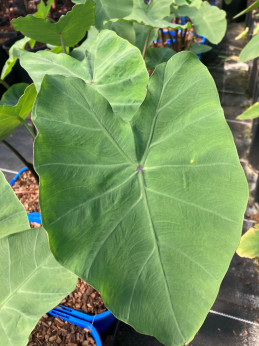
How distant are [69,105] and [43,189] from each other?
7.4 inches

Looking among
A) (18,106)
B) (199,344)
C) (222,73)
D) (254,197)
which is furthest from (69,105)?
(222,73)

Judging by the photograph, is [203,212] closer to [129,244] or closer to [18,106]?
[129,244]

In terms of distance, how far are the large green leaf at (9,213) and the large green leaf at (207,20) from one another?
130 centimetres

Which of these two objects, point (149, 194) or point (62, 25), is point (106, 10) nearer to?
point (62, 25)

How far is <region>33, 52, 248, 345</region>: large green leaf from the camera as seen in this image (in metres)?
0.58

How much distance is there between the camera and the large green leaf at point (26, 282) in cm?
68

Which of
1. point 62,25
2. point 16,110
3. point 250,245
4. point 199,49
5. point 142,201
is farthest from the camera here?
point 199,49

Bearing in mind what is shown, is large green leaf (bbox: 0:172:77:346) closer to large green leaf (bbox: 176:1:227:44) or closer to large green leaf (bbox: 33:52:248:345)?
large green leaf (bbox: 33:52:248:345)

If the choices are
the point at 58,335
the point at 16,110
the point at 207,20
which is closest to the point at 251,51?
the point at 207,20

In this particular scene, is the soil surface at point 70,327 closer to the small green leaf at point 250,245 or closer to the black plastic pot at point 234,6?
the small green leaf at point 250,245

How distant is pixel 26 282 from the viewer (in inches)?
28.4

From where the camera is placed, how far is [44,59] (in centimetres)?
107

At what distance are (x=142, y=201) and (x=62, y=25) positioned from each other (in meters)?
0.81

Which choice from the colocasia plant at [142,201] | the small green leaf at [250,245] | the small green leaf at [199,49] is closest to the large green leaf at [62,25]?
the colocasia plant at [142,201]
